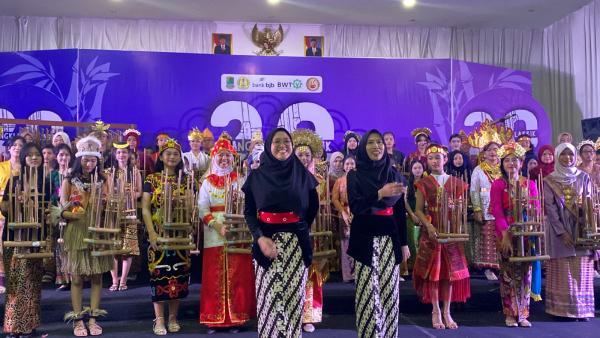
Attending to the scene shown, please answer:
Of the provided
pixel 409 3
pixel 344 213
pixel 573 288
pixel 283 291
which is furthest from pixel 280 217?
pixel 409 3

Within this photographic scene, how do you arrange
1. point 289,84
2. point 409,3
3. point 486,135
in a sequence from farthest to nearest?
point 409,3
point 289,84
point 486,135

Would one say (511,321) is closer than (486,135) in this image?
Yes

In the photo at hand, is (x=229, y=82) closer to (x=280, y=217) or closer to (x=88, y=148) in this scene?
(x=88, y=148)

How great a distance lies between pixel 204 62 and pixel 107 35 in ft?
12.2

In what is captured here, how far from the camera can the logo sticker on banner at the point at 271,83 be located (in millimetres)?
7914

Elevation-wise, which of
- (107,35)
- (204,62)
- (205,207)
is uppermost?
(107,35)

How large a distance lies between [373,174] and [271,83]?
514cm

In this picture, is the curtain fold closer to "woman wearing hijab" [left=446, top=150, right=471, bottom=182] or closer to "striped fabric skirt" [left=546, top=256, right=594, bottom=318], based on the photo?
"woman wearing hijab" [left=446, top=150, right=471, bottom=182]

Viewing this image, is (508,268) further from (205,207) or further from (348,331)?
(205,207)

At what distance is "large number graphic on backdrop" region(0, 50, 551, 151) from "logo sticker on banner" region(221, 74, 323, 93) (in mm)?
16

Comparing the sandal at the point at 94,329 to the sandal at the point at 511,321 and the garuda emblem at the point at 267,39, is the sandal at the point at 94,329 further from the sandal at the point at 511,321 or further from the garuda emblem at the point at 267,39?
the garuda emblem at the point at 267,39

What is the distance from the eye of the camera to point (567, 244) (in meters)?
4.36

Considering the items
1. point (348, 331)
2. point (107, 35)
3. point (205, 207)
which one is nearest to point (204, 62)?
point (107, 35)

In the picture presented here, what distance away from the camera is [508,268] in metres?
4.18
